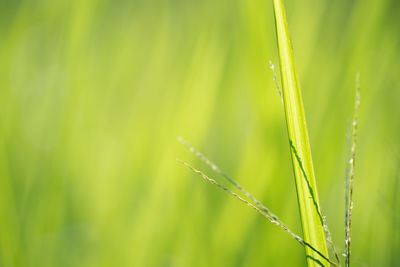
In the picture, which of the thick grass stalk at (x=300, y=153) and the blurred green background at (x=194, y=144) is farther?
the blurred green background at (x=194, y=144)

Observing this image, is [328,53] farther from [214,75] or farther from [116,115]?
[116,115]

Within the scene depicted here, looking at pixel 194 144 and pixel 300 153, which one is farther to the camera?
pixel 194 144

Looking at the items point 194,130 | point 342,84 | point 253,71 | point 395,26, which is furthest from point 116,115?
point 395,26

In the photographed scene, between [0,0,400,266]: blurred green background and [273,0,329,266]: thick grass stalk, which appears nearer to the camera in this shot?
[273,0,329,266]: thick grass stalk
